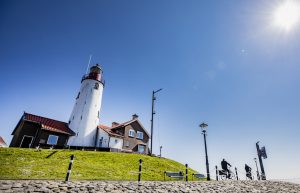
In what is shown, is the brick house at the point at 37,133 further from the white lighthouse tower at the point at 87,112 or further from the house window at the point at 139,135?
the house window at the point at 139,135

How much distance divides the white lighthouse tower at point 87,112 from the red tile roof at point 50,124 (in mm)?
1219

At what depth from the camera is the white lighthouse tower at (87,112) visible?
3359 centimetres

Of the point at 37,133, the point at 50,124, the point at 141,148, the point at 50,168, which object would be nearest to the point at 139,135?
the point at 141,148

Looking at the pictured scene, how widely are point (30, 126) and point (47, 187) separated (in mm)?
26433

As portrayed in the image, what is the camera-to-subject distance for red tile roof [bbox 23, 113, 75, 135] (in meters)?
29.6

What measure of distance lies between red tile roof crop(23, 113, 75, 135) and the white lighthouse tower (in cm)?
122

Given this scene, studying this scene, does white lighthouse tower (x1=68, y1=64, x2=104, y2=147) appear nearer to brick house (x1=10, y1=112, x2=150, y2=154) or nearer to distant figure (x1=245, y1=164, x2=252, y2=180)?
brick house (x1=10, y1=112, x2=150, y2=154)

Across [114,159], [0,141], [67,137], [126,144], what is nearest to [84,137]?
[67,137]

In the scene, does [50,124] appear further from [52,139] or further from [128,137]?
[128,137]

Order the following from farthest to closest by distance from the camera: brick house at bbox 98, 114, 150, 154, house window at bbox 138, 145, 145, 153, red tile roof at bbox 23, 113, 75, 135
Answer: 1. house window at bbox 138, 145, 145, 153
2. brick house at bbox 98, 114, 150, 154
3. red tile roof at bbox 23, 113, 75, 135

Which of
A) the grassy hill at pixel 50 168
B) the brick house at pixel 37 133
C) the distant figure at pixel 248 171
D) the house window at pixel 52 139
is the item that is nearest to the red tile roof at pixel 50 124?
the brick house at pixel 37 133

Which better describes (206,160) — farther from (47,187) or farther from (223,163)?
(47,187)

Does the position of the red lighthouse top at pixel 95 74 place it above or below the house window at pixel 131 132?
above

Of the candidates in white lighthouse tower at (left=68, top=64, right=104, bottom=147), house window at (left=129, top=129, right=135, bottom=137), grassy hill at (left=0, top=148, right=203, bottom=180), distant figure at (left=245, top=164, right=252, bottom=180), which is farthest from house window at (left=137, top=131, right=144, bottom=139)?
distant figure at (left=245, top=164, right=252, bottom=180)
